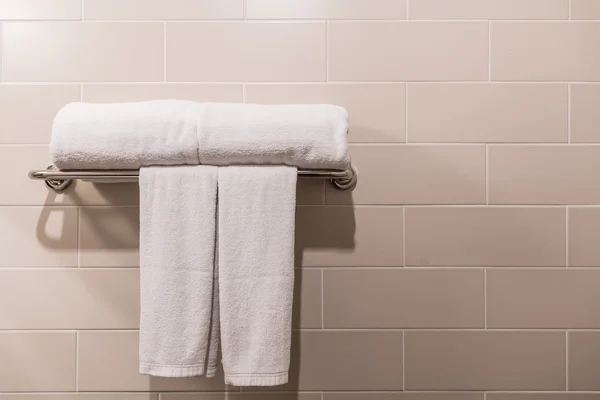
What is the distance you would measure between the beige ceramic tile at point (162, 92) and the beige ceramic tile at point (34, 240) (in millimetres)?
240

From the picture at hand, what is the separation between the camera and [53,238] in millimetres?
1067

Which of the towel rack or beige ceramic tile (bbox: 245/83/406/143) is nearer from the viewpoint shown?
the towel rack

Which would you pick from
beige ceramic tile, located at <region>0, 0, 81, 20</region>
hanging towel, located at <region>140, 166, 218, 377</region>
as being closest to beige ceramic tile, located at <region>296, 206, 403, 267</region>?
hanging towel, located at <region>140, 166, 218, 377</region>

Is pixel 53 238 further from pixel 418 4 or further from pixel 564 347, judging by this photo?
pixel 564 347

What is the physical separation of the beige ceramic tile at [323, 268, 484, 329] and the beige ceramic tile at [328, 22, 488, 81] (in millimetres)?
361

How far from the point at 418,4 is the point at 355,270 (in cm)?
50

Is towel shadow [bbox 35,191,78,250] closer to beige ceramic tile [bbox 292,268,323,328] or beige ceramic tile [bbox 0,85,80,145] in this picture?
beige ceramic tile [bbox 0,85,80,145]

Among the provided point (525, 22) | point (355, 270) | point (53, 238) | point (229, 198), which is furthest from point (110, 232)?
point (525, 22)

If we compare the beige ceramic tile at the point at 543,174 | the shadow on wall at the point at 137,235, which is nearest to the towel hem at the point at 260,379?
the shadow on wall at the point at 137,235

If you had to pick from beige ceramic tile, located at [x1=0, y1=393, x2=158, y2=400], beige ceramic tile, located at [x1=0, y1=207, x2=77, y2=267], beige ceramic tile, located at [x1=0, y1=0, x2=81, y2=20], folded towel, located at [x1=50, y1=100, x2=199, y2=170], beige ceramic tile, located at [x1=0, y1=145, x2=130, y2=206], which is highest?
beige ceramic tile, located at [x1=0, y1=0, x2=81, y2=20]

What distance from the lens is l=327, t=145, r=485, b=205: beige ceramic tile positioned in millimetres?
1072

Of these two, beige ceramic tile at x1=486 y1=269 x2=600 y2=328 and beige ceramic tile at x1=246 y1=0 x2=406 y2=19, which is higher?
beige ceramic tile at x1=246 y1=0 x2=406 y2=19

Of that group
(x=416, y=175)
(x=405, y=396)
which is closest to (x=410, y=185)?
(x=416, y=175)

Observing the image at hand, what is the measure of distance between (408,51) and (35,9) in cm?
69
